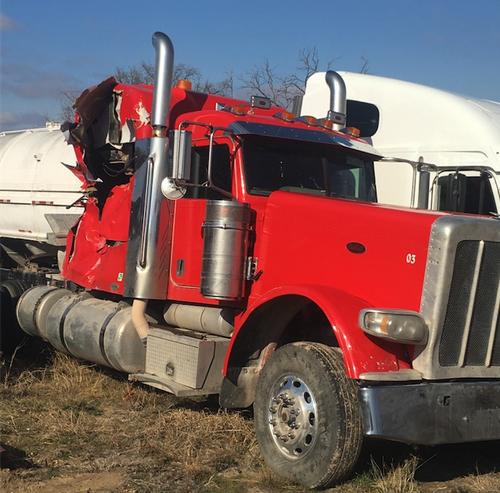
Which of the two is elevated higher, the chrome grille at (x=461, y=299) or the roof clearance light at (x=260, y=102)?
the roof clearance light at (x=260, y=102)

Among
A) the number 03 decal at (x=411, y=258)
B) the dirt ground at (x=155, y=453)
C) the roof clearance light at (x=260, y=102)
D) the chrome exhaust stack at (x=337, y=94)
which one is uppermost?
the chrome exhaust stack at (x=337, y=94)

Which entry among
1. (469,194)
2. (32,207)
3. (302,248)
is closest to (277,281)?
(302,248)

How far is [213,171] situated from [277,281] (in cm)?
115

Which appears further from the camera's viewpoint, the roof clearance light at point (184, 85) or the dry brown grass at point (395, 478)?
the roof clearance light at point (184, 85)

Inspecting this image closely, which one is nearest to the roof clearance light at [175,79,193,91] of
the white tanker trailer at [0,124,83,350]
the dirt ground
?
the white tanker trailer at [0,124,83,350]

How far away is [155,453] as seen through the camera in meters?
5.40

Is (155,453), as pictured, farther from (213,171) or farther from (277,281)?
(213,171)

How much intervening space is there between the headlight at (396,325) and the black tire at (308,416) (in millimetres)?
445

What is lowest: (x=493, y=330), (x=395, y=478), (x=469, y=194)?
(x=395, y=478)

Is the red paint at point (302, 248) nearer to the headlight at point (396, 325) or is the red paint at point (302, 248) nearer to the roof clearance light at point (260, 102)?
the roof clearance light at point (260, 102)

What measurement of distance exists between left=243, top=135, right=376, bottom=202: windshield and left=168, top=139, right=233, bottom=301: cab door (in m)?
0.20

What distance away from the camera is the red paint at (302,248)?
4.52 meters

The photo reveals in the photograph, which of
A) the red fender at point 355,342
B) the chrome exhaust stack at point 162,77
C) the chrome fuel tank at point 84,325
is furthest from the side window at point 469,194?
the chrome fuel tank at point 84,325

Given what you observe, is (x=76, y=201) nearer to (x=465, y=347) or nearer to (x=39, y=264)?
(x=39, y=264)
